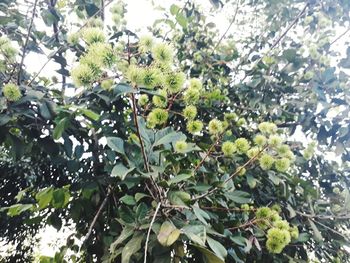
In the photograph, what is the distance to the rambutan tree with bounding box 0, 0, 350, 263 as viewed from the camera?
835 mm

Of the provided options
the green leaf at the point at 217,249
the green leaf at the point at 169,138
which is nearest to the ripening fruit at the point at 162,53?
the green leaf at the point at 169,138

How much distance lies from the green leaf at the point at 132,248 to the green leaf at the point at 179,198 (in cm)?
12

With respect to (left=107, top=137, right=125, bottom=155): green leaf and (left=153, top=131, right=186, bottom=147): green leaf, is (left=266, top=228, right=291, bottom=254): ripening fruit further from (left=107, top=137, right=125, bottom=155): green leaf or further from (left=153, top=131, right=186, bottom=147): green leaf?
(left=107, top=137, right=125, bottom=155): green leaf

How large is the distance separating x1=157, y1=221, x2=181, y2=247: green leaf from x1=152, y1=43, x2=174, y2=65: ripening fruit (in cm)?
38

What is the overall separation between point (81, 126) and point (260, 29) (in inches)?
67.6

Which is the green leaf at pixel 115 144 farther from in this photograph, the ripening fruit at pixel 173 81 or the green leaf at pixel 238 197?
the green leaf at pixel 238 197

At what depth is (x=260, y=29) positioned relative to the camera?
2.44m

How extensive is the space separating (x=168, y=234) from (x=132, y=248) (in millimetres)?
118

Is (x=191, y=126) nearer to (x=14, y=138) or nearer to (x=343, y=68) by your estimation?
(x=14, y=138)

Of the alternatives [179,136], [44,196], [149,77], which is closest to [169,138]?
[179,136]

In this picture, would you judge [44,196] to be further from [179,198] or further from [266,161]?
[266,161]

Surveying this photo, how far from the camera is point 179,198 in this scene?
0.85m

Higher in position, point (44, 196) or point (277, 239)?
point (44, 196)

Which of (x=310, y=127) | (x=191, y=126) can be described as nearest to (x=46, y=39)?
(x=191, y=126)
